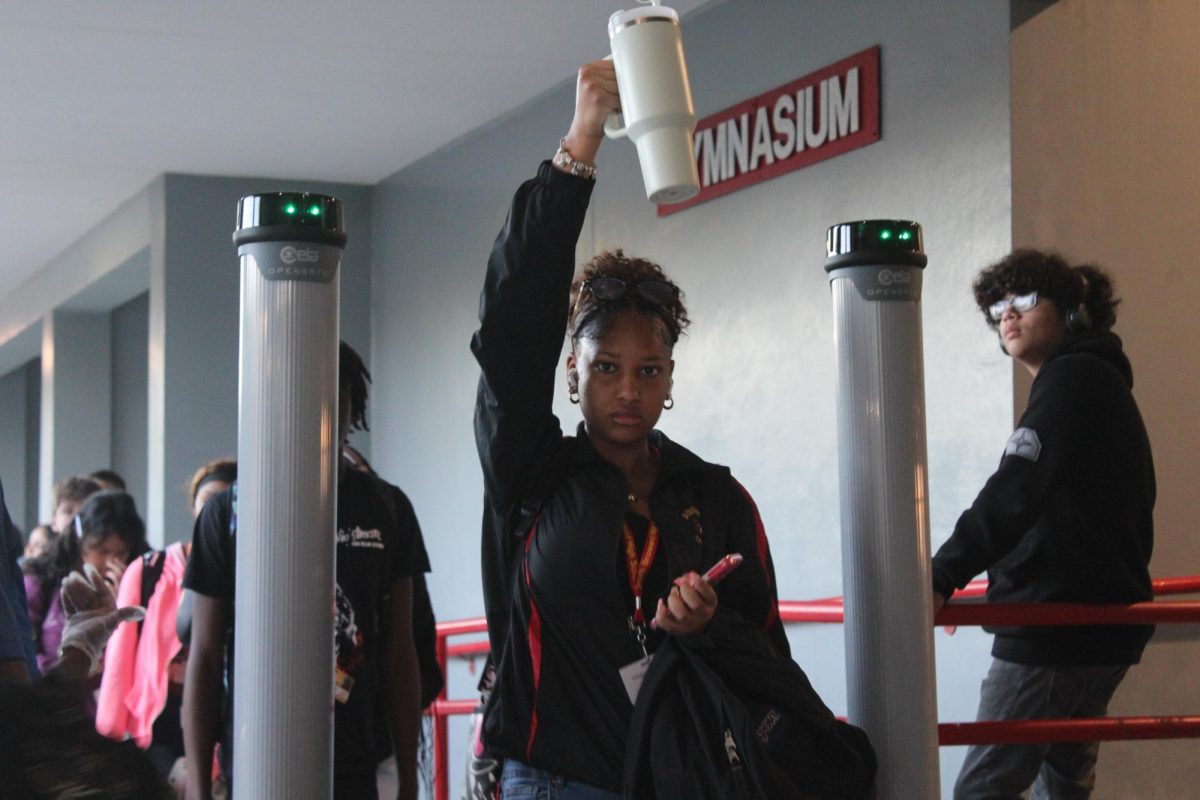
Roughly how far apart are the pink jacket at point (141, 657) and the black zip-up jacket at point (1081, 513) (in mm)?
2469

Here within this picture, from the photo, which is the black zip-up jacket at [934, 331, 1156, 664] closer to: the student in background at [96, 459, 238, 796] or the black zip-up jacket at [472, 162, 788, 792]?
the black zip-up jacket at [472, 162, 788, 792]

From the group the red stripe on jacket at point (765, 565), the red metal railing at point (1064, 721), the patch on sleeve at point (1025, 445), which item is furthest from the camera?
the patch on sleeve at point (1025, 445)

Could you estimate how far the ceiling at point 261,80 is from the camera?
6.48 metres

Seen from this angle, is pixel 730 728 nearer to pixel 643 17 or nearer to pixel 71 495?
pixel 643 17

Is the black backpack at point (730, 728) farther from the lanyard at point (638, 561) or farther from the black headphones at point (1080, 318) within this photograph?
the black headphones at point (1080, 318)

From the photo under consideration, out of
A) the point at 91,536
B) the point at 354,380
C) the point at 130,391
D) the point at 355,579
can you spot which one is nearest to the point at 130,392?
the point at 130,391

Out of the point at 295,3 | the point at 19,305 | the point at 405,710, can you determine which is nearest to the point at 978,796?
the point at 405,710

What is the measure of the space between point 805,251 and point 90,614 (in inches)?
143

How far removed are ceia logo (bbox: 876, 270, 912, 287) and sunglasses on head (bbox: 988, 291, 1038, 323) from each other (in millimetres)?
1453

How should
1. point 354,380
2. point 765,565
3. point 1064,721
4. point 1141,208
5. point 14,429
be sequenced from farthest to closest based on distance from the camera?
point 14,429
point 1141,208
point 354,380
point 1064,721
point 765,565

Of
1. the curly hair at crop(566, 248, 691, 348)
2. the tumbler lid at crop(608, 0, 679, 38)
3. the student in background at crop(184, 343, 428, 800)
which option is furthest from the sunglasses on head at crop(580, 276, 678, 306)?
the student in background at crop(184, 343, 428, 800)

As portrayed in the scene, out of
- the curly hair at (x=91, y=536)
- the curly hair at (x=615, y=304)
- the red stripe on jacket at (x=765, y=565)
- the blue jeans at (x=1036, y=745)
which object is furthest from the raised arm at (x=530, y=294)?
the curly hair at (x=91, y=536)

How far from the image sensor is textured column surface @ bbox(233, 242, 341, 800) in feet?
5.88

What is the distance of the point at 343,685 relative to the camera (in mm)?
2643
